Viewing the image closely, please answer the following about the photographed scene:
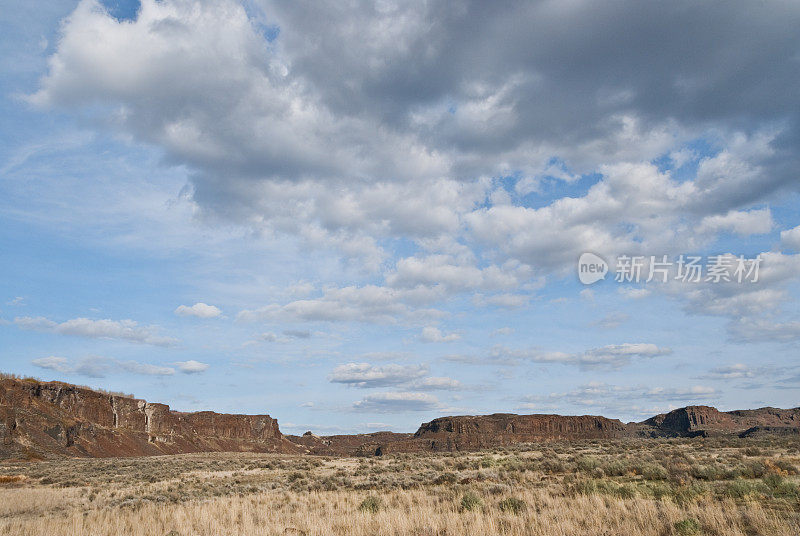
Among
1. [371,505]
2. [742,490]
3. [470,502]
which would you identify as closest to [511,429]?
[742,490]

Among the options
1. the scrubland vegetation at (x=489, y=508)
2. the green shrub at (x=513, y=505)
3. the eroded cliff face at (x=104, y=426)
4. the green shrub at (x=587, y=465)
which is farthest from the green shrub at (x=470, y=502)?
the eroded cliff face at (x=104, y=426)

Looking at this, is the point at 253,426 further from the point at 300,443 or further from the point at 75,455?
the point at 75,455

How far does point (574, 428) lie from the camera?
529 ft

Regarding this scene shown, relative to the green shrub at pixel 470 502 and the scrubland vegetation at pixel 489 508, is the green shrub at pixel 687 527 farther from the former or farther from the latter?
the green shrub at pixel 470 502

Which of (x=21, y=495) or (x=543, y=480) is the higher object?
(x=543, y=480)

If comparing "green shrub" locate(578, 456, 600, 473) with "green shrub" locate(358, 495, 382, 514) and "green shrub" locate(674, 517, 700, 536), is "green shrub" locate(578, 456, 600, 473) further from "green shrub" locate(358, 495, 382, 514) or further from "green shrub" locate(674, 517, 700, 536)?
"green shrub" locate(674, 517, 700, 536)

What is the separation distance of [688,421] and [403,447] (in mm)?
113395

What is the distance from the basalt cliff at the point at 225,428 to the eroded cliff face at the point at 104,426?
0.24 m

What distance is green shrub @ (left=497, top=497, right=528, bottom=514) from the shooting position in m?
11.7

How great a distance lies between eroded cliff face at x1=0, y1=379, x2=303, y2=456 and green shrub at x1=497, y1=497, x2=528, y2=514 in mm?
78614

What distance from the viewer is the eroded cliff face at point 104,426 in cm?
7431

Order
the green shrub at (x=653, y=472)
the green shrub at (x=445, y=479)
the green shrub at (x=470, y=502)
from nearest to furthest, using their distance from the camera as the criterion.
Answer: the green shrub at (x=470, y=502), the green shrub at (x=653, y=472), the green shrub at (x=445, y=479)

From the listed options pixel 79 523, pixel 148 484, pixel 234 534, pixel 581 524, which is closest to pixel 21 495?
pixel 148 484

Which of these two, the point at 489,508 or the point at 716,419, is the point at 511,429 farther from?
the point at 489,508
